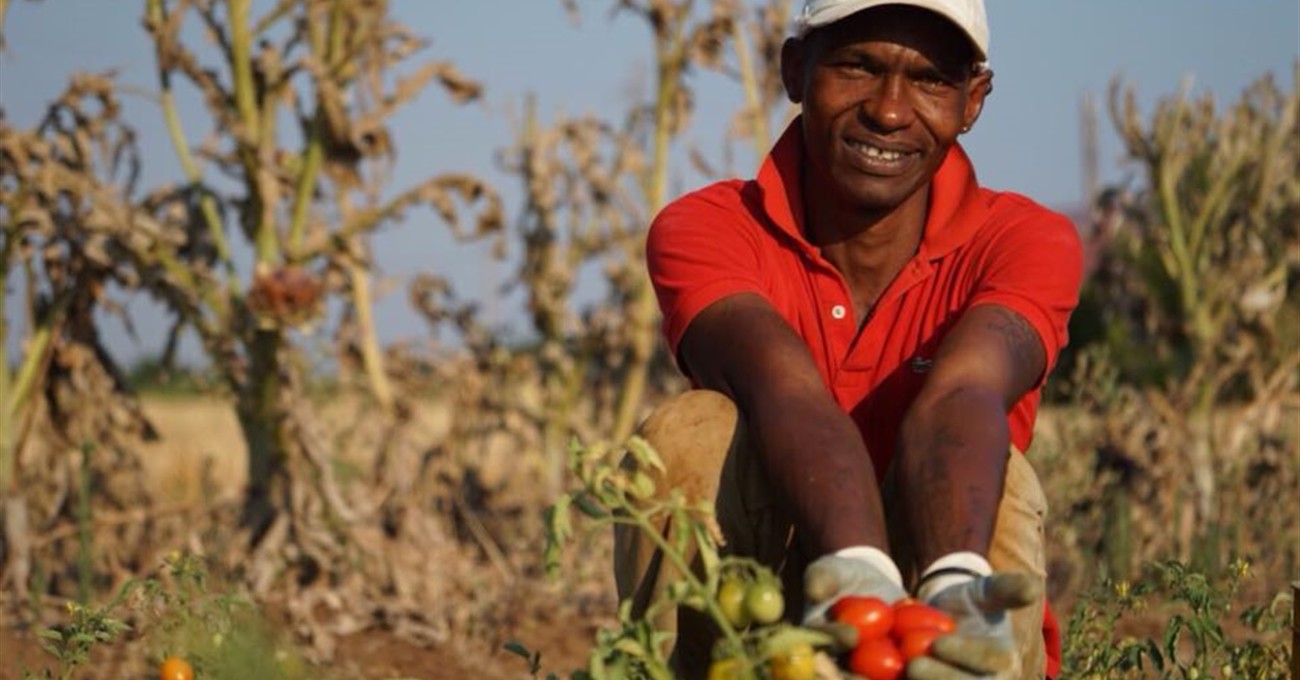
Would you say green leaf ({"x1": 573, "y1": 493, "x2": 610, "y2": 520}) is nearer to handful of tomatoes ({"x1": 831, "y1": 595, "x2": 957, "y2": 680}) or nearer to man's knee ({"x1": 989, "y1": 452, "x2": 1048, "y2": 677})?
handful of tomatoes ({"x1": 831, "y1": 595, "x2": 957, "y2": 680})

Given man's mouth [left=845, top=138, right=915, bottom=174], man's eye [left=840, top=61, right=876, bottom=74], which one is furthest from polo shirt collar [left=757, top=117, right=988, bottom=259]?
man's eye [left=840, top=61, right=876, bottom=74]

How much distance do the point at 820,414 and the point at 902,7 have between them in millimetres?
734

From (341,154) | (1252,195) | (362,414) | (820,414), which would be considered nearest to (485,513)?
(362,414)

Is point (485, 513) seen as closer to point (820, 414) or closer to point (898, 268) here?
point (898, 268)

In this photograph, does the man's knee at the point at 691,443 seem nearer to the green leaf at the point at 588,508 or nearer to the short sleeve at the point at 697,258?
the short sleeve at the point at 697,258

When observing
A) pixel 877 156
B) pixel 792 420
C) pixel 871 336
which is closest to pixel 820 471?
pixel 792 420

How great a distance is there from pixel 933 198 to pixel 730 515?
2.50ft

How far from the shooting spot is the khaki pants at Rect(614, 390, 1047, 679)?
2.80m

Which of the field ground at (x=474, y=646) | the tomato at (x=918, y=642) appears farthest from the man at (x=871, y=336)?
the field ground at (x=474, y=646)

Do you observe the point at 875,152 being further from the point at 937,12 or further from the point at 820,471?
the point at 820,471

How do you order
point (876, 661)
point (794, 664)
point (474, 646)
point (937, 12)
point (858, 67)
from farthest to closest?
point (474, 646), point (858, 67), point (937, 12), point (876, 661), point (794, 664)

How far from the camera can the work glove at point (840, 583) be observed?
2348 millimetres

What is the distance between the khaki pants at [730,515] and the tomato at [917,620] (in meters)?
0.45

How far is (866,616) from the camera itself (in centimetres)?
223
